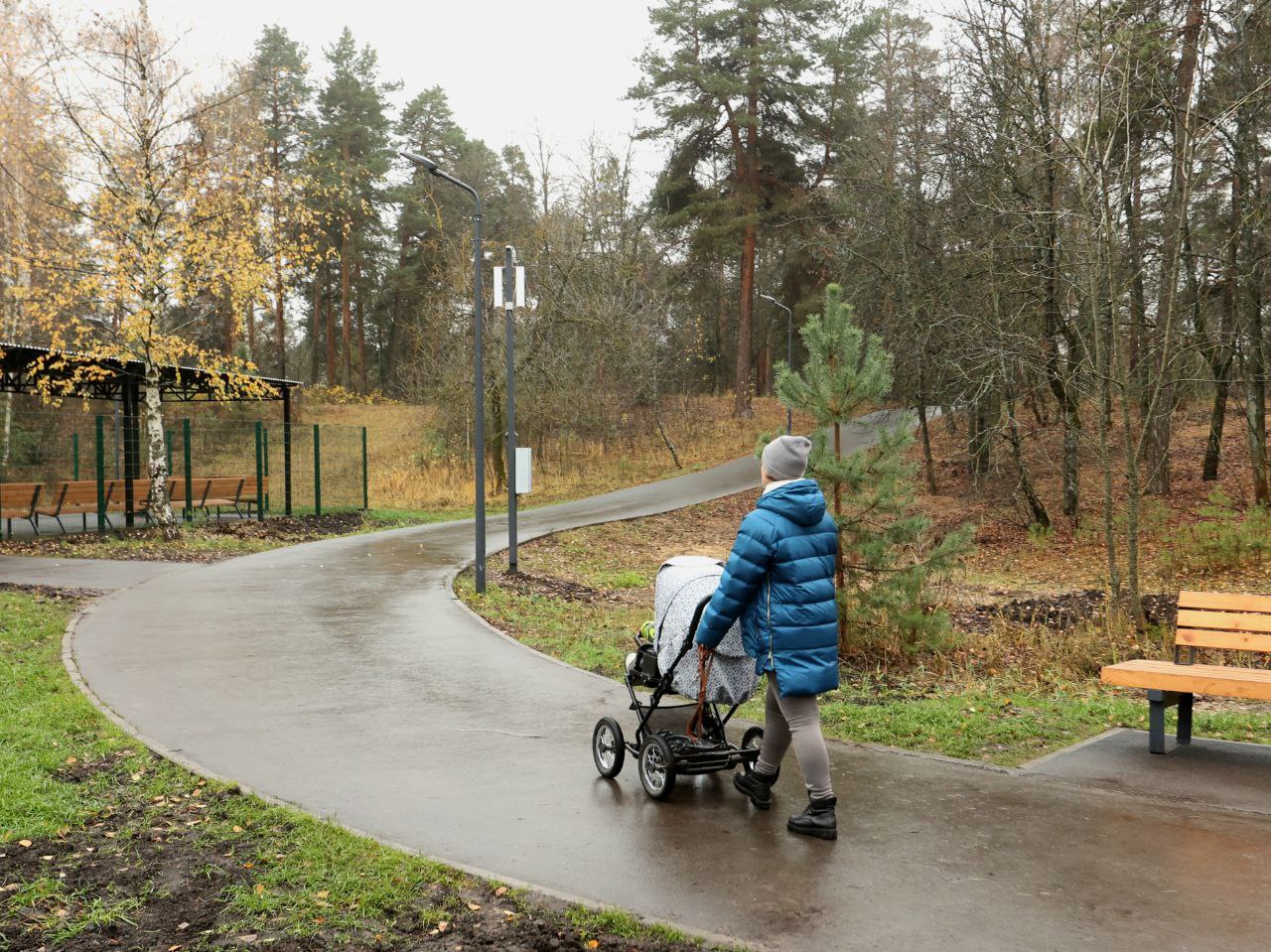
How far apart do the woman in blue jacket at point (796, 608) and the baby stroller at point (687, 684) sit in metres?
0.30

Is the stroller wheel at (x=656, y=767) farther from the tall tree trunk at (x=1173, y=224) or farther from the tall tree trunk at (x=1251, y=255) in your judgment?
the tall tree trunk at (x=1251, y=255)

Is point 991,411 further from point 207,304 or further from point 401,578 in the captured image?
point 207,304

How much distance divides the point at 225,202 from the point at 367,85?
110 ft

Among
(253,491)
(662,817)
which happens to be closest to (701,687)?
(662,817)

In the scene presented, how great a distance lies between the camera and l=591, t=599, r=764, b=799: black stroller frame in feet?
17.9

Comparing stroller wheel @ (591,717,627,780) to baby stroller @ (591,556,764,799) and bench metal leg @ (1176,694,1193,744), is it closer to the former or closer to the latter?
baby stroller @ (591,556,764,799)

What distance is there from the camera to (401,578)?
14.5 m

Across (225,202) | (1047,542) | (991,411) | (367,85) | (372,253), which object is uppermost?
(367,85)

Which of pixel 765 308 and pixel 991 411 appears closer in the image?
pixel 991 411

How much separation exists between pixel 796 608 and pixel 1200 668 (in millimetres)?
3462

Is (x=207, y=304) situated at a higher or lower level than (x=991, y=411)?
higher

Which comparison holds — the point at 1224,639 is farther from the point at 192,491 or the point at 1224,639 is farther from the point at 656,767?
the point at 192,491

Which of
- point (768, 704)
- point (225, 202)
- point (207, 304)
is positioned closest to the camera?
point (768, 704)

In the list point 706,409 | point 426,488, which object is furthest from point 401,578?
point 706,409
